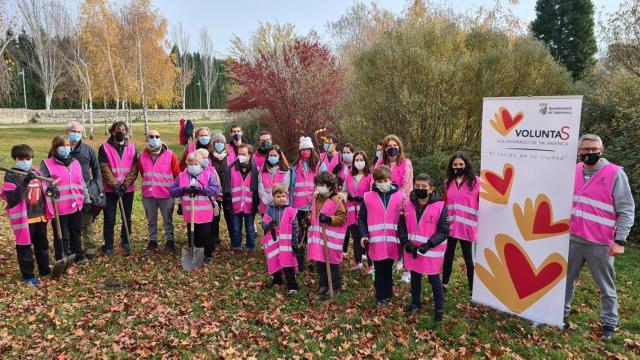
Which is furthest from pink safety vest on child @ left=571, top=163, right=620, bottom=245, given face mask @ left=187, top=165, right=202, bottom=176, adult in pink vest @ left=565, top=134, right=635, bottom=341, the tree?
the tree

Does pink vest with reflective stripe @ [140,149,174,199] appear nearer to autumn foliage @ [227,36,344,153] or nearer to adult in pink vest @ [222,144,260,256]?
adult in pink vest @ [222,144,260,256]

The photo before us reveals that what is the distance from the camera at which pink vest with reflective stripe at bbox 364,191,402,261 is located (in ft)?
17.7

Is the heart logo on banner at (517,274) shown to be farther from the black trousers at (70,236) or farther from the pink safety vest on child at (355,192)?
the black trousers at (70,236)

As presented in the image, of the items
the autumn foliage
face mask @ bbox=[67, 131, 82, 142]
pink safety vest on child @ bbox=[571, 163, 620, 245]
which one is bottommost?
pink safety vest on child @ bbox=[571, 163, 620, 245]

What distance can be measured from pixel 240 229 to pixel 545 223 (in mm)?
5298

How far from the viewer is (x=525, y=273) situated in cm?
511

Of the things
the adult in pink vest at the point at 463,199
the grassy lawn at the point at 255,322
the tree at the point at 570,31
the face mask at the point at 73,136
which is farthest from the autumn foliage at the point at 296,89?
the tree at the point at 570,31

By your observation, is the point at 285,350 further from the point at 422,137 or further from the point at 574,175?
the point at 422,137

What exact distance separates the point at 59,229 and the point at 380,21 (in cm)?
3042

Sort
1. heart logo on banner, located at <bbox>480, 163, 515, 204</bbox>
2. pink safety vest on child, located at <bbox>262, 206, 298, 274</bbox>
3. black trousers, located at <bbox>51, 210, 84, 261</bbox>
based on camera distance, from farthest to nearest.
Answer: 1. black trousers, located at <bbox>51, 210, 84, 261</bbox>
2. pink safety vest on child, located at <bbox>262, 206, 298, 274</bbox>
3. heart logo on banner, located at <bbox>480, 163, 515, 204</bbox>

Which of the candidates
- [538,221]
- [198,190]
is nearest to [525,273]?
[538,221]

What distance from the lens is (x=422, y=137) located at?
13297 mm

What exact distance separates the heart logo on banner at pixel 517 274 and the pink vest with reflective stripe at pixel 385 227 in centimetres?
121

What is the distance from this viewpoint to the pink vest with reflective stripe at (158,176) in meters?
7.59
